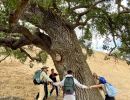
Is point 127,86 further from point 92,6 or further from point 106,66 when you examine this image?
point 92,6

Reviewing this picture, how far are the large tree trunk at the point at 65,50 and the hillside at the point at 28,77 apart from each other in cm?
509

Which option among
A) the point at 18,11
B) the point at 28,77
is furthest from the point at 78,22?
the point at 28,77

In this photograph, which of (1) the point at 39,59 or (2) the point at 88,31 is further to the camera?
(1) the point at 39,59

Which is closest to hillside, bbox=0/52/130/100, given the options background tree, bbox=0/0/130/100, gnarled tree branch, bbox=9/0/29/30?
background tree, bbox=0/0/130/100

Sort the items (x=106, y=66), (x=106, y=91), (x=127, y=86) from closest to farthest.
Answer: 1. (x=106, y=91)
2. (x=127, y=86)
3. (x=106, y=66)

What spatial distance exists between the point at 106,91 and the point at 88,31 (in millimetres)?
5924

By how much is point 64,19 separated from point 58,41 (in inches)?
41.6

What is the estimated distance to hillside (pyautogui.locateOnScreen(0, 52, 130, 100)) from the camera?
31.6m

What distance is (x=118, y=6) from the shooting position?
17984 millimetres

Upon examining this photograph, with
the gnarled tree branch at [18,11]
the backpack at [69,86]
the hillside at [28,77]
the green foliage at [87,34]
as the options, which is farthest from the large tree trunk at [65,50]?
the gnarled tree branch at [18,11]

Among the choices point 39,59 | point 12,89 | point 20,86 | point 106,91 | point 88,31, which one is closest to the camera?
point 106,91

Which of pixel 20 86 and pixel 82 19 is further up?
pixel 82 19

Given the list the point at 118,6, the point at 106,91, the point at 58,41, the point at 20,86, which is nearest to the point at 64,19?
the point at 58,41

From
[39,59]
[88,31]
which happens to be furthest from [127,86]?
[88,31]
